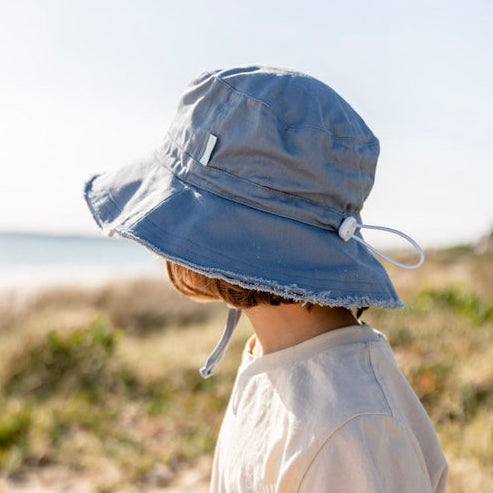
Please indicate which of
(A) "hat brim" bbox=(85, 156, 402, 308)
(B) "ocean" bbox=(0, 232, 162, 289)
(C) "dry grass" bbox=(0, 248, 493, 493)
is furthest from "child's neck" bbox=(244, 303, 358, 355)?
(B) "ocean" bbox=(0, 232, 162, 289)

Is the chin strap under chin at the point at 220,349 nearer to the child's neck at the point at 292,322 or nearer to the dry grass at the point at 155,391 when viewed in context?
the child's neck at the point at 292,322

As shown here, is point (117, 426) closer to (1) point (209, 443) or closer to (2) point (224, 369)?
(1) point (209, 443)

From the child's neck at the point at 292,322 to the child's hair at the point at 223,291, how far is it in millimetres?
45

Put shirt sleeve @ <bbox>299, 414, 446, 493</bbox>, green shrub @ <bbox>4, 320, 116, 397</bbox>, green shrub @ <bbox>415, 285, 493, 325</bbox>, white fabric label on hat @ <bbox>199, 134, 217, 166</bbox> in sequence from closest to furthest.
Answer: shirt sleeve @ <bbox>299, 414, 446, 493</bbox>, white fabric label on hat @ <bbox>199, 134, 217, 166</bbox>, green shrub @ <bbox>4, 320, 116, 397</bbox>, green shrub @ <bbox>415, 285, 493, 325</bbox>

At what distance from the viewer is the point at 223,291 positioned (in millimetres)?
1407

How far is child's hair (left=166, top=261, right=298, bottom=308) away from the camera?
4.55ft

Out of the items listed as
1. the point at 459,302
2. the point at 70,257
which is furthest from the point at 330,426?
the point at 70,257

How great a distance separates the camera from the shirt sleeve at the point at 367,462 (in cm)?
114

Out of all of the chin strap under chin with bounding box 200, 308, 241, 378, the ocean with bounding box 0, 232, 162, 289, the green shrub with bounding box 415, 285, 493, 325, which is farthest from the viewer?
the ocean with bounding box 0, 232, 162, 289

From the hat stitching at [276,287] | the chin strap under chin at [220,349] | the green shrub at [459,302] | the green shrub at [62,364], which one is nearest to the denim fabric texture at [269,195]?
the hat stitching at [276,287]

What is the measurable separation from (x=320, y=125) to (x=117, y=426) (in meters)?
3.62

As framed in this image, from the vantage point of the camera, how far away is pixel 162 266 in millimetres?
1554

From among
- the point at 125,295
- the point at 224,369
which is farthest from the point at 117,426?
the point at 125,295

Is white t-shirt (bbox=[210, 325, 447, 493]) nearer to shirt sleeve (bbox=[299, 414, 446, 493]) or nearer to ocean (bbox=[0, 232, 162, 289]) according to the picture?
shirt sleeve (bbox=[299, 414, 446, 493])
